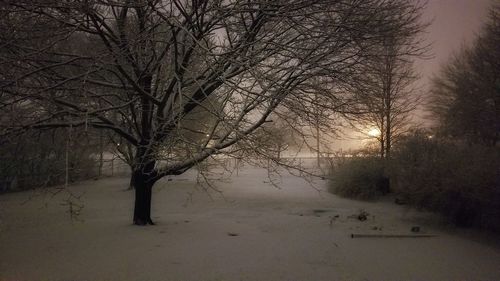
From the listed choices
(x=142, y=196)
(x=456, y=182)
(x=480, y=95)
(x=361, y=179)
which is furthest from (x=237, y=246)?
(x=480, y=95)

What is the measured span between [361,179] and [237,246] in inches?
383

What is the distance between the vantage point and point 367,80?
9.27 m

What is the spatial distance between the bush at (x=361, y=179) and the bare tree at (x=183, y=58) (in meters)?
7.96

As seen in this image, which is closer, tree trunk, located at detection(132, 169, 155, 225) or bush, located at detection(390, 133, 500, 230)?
bush, located at detection(390, 133, 500, 230)

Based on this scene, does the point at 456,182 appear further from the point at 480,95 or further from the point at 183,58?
the point at 480,95

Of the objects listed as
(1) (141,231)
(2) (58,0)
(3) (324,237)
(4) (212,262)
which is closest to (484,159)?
(3) (324,237)

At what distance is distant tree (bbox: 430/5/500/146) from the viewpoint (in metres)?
16.3

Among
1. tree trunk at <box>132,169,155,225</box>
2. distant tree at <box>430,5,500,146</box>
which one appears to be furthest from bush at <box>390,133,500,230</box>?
tree trunk at <box>132,169,155,225</box>

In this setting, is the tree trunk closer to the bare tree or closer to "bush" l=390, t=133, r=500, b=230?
the bare tree

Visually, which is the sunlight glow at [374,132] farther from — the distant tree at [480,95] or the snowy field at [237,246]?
the snowy field at [237,246]

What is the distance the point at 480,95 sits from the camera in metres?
17.9

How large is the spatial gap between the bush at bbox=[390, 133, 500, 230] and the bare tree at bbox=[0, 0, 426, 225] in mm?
3731

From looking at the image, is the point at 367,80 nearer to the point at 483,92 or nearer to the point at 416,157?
the point at 416,157

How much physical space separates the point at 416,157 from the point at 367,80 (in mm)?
5313
